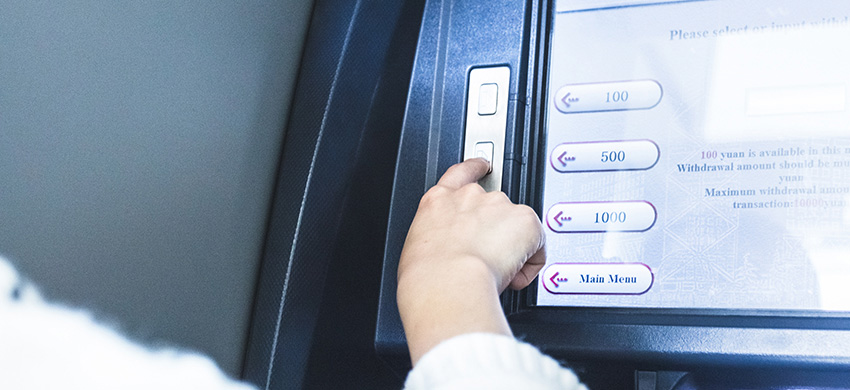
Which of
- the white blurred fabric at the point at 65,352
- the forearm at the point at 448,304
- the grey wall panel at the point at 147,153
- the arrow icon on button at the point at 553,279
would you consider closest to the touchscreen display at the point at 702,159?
the arrow icon on button at the point at 553,279

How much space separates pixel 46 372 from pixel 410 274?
1.15 feet

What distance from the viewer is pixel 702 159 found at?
1053mm

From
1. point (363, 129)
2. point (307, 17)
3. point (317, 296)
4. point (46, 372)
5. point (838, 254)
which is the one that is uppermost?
point (307, 17)

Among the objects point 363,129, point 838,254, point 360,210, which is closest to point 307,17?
point 363,129

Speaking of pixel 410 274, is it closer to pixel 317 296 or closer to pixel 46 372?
pixel 317 296

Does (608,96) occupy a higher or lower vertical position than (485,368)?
higher

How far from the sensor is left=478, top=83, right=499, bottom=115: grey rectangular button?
113cm

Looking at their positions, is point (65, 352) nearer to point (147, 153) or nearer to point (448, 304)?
point (147, 153)

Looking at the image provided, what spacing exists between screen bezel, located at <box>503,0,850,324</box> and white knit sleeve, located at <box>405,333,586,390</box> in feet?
1.16

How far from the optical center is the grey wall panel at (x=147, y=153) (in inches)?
27.8

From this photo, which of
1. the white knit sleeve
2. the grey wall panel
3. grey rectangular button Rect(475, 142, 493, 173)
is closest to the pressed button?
grey rectangular button Rect(475, 142, 493, 173)

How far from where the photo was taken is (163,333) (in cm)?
85

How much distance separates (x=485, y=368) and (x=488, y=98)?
21.8 inches

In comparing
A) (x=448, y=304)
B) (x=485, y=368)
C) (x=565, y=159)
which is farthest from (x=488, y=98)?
(x=485, y=368)
